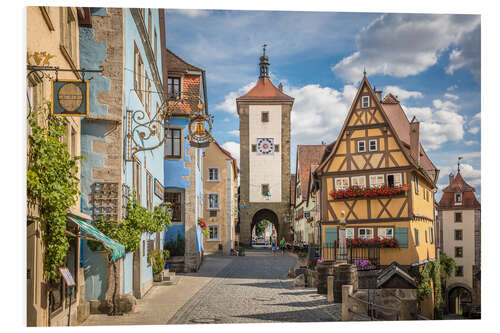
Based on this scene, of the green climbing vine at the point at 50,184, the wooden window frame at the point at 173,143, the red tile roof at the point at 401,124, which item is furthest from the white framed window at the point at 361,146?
the green climbing vine at the point at 50,184

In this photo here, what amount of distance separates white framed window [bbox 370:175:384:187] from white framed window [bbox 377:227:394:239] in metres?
1.10

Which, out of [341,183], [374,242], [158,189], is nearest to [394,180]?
[374,242]

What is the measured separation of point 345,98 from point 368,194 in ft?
18.2

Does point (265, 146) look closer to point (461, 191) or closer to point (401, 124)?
point (401, 124)

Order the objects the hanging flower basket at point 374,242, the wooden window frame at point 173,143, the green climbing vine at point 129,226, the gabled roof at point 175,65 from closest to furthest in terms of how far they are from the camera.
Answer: the green climbing vine at point 129,226 < the gabled roof at point 175,65 < the hanging flower basket at point 374,242 < the wooden window frame at point 173,143

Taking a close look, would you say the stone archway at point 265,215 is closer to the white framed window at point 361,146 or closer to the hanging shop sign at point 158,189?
the white framed window at point 361,146

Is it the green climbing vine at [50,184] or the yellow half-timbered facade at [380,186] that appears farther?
the yellow half-timbered facade at [380,186]

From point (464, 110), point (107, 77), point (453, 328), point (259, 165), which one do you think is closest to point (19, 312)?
point (107, 77)

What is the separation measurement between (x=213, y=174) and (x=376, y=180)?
1357 centimetres

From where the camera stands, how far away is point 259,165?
1886 cm

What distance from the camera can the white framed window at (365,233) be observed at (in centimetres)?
1408

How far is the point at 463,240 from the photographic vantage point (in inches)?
356

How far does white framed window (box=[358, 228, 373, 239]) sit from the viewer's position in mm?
14078

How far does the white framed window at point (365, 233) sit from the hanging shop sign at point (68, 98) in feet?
32.1
